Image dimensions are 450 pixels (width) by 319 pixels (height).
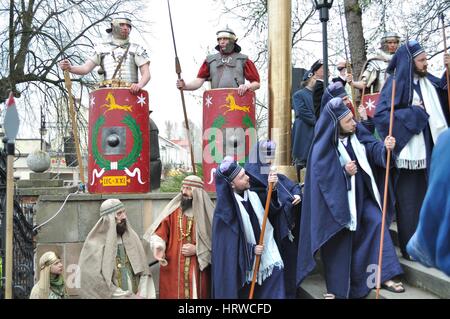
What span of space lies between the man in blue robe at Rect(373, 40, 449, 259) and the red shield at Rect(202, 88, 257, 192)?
177 cm

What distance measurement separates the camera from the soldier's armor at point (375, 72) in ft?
21.4

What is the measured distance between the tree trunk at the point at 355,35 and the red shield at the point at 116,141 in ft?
18.7

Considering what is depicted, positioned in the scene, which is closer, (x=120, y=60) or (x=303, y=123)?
(x=120, y=60)

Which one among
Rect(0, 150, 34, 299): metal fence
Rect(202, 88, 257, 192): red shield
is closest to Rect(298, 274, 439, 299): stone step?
Rect(202, 88, 257, 192): red shield

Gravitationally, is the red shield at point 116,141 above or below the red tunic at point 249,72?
below

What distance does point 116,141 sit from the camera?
18.3 ft

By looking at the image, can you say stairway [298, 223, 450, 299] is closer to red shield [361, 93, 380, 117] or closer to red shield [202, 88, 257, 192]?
red shield [202, 88, 257, 192]

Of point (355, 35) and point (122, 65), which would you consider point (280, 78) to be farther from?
point (355, 35)

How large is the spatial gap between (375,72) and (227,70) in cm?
194

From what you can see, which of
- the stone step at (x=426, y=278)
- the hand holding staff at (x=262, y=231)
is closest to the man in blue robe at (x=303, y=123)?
the hand holding staff at (x=262, y=231)

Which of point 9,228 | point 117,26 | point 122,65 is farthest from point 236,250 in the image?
point 117,26

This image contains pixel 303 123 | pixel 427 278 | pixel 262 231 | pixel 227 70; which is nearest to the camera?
pixel 427 278

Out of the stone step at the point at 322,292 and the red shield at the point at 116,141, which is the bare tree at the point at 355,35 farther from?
the stone step at the point at 322,292
